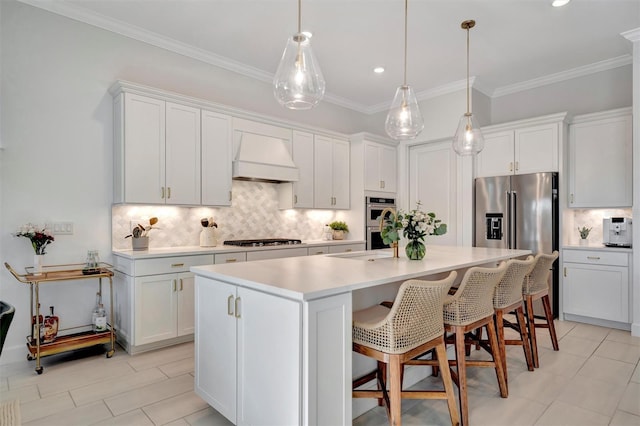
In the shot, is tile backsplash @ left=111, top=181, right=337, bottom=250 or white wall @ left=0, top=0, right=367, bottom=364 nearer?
white wall @ left=0, top=0, right=367, bottom=364

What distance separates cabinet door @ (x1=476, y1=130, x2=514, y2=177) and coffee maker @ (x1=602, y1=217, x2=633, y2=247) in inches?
47.5

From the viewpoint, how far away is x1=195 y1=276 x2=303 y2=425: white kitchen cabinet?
1.66 meters

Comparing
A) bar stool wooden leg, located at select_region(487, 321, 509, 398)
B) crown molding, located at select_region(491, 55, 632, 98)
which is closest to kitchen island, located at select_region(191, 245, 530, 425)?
bar stool wooden leg, located at select_region(487, 321, 509, 398)

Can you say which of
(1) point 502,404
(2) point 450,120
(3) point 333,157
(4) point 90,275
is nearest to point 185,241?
(4) point 90,275

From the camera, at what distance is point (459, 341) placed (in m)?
2.23

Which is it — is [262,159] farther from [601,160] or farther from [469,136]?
[601,160]

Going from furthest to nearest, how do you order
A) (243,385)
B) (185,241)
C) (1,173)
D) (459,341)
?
(185,241), (1,173), (459,341), (243,385)

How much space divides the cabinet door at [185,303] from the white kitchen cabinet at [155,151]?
31.1 inches

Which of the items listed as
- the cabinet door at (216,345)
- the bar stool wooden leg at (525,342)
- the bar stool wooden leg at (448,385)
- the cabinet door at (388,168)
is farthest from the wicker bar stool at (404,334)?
the cabinet door at (388,168)

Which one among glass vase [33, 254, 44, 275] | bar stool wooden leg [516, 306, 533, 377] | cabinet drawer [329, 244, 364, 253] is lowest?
bar stool wooden leg [516, 306, 533, 377]

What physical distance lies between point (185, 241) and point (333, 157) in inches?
A: 93.2

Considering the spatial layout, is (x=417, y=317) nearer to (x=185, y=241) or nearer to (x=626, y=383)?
(x=626, y=383)

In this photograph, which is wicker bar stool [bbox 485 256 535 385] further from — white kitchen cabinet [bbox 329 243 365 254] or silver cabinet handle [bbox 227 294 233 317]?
white kitchen cabinet [bbox 329 243 365 254]

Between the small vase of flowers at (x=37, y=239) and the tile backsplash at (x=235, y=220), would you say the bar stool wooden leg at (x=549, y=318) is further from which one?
the small vase of flowers at (x=37, y=239)
